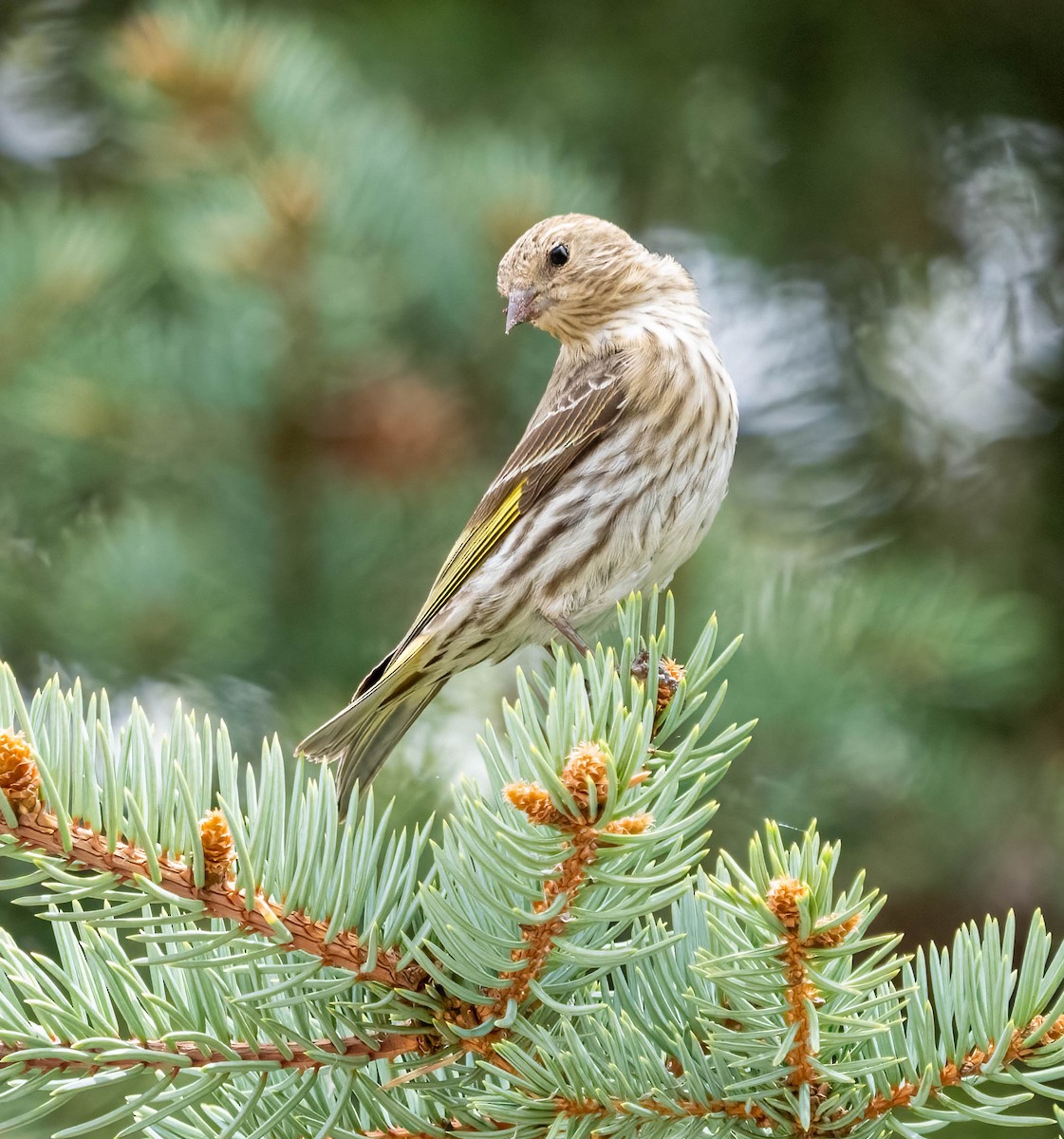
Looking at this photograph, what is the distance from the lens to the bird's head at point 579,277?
3656mm

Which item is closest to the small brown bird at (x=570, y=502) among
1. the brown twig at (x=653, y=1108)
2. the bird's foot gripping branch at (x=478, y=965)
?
the bird's foot gripping branch at (x=478, y=965)

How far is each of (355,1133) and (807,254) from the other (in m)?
3.94

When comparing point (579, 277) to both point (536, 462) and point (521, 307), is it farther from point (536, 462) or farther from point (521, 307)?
point (536, 462)

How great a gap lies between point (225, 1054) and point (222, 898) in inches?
7.7

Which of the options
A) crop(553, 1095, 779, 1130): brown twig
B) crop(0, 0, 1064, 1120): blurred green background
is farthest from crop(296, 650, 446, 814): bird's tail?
crop(553, 1095, 779, 1130): brown twig

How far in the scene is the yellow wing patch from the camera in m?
3.35

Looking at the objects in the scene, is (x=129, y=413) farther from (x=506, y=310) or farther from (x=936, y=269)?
(x=936, y=269)

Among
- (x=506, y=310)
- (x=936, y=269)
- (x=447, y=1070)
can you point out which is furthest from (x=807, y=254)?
(x=447, y=1070)

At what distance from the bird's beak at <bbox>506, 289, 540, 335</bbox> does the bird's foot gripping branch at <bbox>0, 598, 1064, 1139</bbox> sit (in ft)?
6.34

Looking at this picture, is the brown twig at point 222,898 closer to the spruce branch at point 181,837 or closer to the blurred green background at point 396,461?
the spruce branch at point 181,837

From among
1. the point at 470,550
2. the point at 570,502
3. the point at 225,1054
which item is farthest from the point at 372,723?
the point at 225,1054

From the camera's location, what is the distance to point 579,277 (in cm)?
388

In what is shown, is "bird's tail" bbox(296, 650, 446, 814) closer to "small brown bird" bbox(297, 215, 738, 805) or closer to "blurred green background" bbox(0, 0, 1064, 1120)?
"small brown bird" bbox(297, 215, 738, 805)

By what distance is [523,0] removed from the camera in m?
5.17
